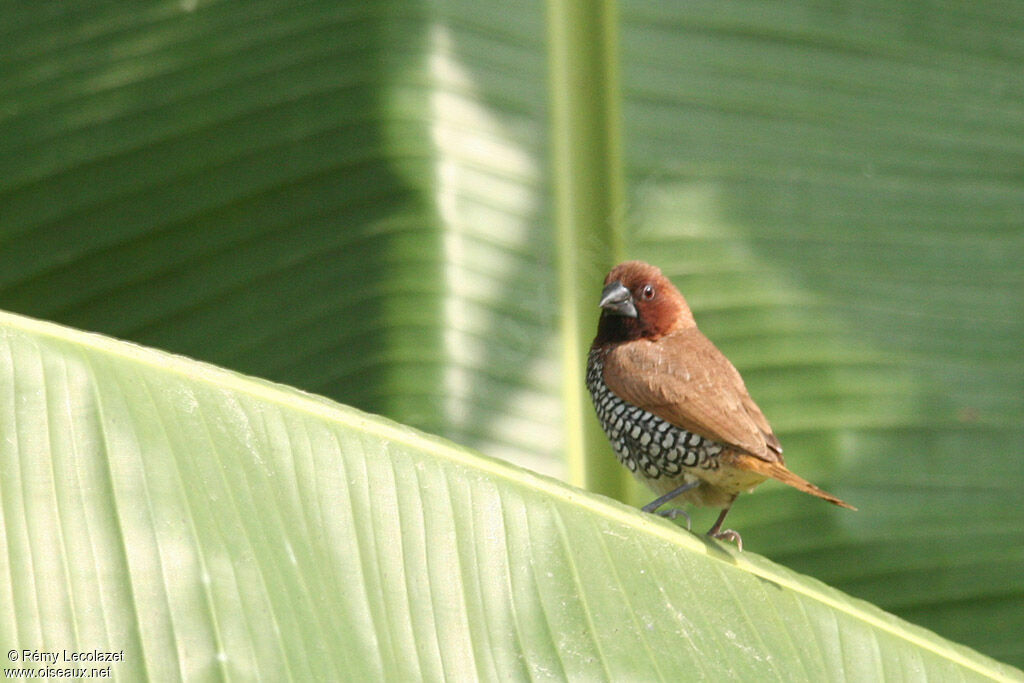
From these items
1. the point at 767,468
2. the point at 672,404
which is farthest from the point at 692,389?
the point at 767,468

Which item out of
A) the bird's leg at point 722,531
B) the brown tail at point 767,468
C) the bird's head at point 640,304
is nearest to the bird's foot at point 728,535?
the bird's leg at point 722,531

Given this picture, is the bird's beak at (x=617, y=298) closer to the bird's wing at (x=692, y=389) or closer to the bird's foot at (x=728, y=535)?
the bird's wing at (x=692, y=389)

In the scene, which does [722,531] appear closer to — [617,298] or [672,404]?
[672,404]

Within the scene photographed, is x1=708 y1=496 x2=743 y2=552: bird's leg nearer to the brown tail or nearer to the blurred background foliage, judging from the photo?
the blurred background foliage

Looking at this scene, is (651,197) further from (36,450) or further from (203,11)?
(36,450)

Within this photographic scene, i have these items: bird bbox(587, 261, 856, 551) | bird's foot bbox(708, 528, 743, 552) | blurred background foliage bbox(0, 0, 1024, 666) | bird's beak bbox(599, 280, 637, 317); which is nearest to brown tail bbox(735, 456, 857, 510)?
bird bbox(587, 261, 856, 551)

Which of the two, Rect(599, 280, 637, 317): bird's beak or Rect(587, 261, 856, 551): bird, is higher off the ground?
Rect(599, 280, 637, 317): bird's beak

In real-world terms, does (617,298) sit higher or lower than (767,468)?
higher
